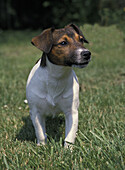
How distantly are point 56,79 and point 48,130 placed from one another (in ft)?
3.33

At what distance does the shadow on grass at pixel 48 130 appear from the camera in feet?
11.2

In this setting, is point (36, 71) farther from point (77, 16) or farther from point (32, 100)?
point (77, 16)

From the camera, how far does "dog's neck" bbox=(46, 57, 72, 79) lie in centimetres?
281

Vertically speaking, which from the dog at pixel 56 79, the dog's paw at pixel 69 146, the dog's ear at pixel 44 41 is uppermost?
the dog's ear at pixel 44 41

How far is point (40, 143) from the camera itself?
2992 mm

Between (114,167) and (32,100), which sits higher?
(32,100)

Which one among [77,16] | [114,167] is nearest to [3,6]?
[77,16]

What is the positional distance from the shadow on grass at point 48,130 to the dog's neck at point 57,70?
851 millimetres

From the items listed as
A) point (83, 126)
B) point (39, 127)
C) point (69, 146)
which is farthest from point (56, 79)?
point (83, 126)

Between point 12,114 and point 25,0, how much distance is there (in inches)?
757

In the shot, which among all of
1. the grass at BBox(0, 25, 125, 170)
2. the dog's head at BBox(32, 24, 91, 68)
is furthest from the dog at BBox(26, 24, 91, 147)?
the grass at BBox(0, 25, 125, 170)

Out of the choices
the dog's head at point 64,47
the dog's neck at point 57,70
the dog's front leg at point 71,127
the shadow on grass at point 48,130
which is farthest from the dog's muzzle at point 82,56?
the shadow on grass at point 48,130

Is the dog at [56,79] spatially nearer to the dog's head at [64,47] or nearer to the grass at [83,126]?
the dog's head at [64,47]

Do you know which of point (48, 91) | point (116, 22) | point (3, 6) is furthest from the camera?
point (3, 6)
